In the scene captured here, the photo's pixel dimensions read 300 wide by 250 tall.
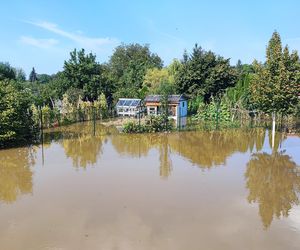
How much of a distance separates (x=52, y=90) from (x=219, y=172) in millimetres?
20767

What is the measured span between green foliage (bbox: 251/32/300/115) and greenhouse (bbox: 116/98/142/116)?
11.8 m

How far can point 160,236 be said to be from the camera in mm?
7266

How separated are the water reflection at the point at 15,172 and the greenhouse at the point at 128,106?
490 inches

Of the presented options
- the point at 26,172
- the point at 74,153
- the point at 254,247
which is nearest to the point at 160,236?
the point at 254,247

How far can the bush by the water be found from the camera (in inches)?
804

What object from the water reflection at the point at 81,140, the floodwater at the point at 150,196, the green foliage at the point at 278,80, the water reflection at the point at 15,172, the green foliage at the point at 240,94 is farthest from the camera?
the green foliage at the point at 240,94

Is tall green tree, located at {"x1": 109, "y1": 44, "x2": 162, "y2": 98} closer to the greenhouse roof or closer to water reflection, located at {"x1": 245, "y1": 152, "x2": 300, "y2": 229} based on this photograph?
the greenhouse roof

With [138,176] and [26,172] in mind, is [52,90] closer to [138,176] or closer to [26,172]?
[26,172]

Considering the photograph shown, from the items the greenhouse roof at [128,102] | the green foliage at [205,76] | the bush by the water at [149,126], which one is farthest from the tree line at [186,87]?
the bush by the water at [149,126]

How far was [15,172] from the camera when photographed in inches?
490

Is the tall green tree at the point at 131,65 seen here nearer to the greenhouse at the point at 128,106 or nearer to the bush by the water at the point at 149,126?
the greenhouse at the point at 128,106

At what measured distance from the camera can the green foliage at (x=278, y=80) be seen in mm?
17000

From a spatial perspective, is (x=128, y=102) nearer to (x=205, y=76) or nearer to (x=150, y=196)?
(x=205, y=76)

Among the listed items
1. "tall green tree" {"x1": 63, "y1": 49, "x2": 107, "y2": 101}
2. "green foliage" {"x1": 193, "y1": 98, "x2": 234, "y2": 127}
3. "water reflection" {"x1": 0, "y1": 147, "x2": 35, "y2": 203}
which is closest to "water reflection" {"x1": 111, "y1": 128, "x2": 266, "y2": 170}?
"green foliage" {"x1": 193, "y1": 98, "x2": 234, "y2": 127}
